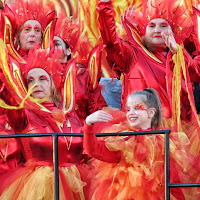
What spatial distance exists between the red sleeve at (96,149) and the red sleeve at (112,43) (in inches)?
Result: 26.8

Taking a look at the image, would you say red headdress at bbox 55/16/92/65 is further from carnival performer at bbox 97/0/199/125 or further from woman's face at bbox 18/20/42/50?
carnival performer at bbox 97/0/199/125

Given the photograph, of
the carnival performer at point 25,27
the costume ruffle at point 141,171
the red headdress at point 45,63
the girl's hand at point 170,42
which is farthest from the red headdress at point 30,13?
the costume ruffle at point 141,171

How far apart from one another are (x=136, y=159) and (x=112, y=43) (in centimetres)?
75

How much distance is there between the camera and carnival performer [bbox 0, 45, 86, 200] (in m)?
3.08

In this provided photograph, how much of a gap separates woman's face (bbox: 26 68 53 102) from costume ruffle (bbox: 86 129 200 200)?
0.59 meters

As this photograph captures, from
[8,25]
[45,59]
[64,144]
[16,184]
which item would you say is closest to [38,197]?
[16,184]

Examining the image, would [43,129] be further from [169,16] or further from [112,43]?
[169,16]

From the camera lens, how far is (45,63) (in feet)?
11.1

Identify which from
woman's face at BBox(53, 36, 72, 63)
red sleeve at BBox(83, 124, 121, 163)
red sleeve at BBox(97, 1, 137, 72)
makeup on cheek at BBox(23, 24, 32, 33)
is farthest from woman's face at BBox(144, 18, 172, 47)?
red sleeve at BBox(83, 124, 121, 163)

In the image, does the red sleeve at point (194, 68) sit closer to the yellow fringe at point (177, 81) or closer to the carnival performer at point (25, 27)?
the yellow fringe at point (177, 81)

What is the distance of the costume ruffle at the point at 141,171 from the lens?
9.27 ft

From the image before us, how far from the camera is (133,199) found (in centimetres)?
283

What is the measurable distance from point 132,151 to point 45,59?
2.68ft

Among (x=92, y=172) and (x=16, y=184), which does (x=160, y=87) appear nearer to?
(x=92, y=172)
